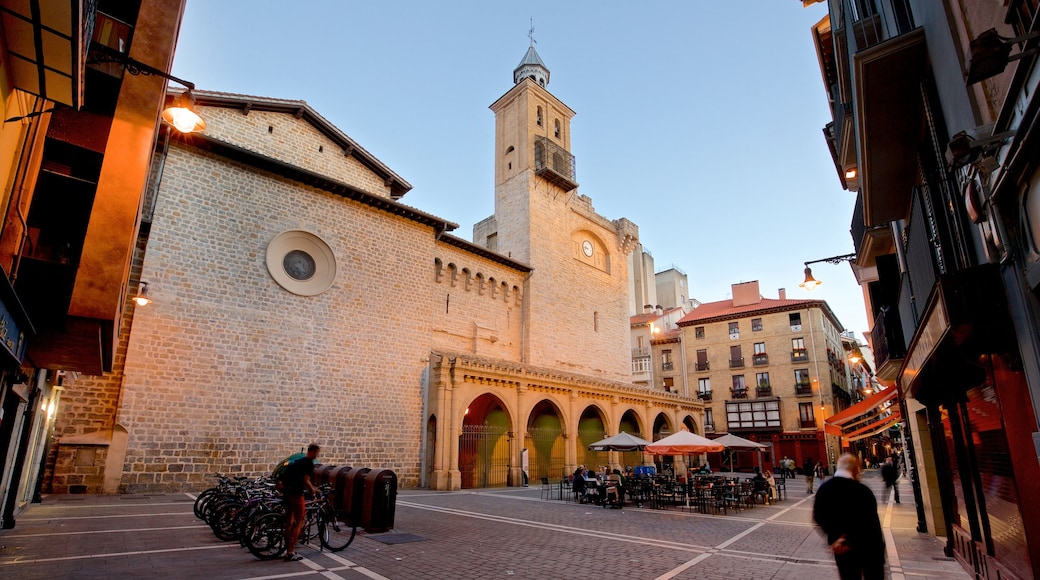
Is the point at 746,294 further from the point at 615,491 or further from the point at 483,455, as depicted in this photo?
the point at 615,491

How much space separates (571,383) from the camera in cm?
2406

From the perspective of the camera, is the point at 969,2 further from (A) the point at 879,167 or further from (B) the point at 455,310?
(B) the point at 455,310

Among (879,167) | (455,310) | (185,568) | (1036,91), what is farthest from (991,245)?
(455,310)

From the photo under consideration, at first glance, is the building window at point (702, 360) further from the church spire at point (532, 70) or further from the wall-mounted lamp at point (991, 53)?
the wall-mounted lamp at point (991, 53)

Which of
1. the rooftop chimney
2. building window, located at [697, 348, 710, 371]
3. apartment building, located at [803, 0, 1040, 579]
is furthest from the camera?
the rooftop chimney

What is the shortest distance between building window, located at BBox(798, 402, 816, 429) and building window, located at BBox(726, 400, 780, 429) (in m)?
1.40

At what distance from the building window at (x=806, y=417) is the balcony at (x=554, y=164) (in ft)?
72.1

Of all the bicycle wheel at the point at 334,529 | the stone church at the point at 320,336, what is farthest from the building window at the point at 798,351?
the bicycle wheel at the point at 334,529

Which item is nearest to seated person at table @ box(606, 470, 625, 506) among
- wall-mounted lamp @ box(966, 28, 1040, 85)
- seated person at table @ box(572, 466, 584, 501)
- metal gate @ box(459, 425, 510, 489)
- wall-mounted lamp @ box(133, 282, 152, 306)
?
seated person at table @ box(572, 466, 584, 501)

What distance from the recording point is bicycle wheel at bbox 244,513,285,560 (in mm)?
7055

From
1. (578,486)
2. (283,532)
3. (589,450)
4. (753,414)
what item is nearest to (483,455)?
(589,450)

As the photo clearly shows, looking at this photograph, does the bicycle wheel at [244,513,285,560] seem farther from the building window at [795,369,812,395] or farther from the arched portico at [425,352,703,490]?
the building window at [795,369,812,395]

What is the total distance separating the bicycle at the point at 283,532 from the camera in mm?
7090

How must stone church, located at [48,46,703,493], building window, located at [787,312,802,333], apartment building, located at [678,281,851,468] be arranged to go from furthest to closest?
building window, located at [787,312,802,333] < apartment building, located at [678,281,851,468] < stone church, located at [48,46,703,493]
